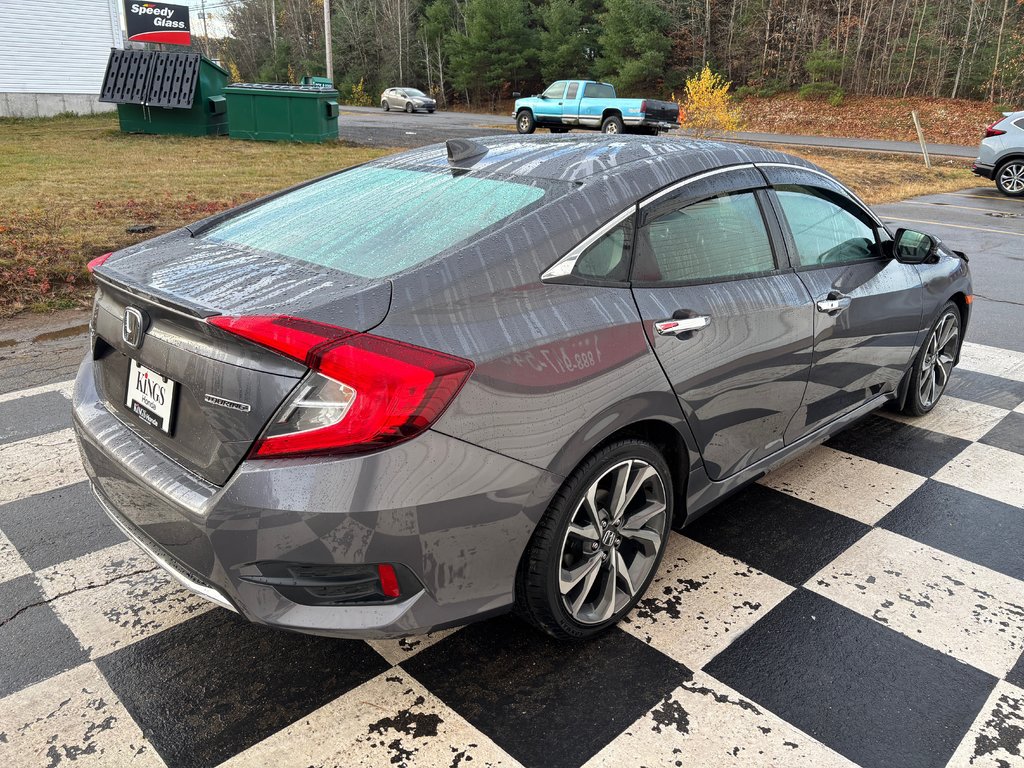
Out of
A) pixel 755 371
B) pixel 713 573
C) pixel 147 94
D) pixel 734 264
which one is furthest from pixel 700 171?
pixel 147 94

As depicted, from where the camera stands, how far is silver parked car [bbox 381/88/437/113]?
41.2 meters

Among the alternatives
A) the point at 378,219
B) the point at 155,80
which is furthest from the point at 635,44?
the point at 378,219

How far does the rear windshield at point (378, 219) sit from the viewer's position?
2.35 metres

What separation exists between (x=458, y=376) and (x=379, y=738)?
1012 mm

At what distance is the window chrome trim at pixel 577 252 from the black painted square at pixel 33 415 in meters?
3.11

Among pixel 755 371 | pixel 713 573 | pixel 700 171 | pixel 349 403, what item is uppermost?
pixel 700 171

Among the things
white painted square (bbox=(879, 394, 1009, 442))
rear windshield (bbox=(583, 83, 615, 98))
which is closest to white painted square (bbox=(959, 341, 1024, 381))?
white painted square (bbox=(879, 394, 1009, 442))

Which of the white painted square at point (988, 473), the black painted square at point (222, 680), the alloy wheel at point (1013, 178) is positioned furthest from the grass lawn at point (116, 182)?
the white painted square at point (988, 473)

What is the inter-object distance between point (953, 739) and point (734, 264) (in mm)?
1609

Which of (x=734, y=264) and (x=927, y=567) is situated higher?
(x=734, y=264)

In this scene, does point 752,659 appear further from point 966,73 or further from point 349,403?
point 966,73

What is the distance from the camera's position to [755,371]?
287 centimetres

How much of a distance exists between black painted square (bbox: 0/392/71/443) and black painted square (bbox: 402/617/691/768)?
274 cm

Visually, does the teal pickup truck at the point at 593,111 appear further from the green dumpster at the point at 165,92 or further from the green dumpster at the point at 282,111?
the green dumpster at the point at 165,92
